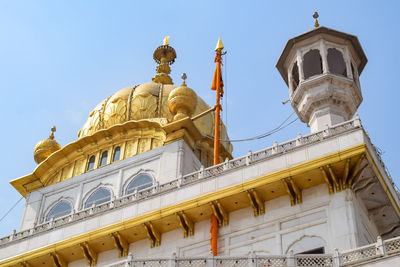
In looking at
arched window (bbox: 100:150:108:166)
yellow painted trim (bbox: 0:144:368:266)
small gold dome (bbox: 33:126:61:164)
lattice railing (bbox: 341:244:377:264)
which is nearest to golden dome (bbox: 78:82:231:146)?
small gold dome (bbox: 33:126:61:164)

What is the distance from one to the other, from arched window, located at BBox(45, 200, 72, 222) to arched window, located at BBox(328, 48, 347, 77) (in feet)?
34.9

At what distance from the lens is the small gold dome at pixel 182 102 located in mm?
26892

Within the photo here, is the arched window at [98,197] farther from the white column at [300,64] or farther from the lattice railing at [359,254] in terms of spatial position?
the lattice railing at [359,254]

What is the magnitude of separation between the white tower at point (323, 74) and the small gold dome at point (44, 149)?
10289 millimetres

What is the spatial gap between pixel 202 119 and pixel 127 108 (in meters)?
3.12

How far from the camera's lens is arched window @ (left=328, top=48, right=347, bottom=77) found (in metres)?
25.6

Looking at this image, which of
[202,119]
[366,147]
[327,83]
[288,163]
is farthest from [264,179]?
[202,119]

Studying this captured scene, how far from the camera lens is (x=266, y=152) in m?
20.9

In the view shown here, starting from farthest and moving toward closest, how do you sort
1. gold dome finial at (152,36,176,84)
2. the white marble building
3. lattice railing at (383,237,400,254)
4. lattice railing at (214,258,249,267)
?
gold dome finial at (152,36,176,84) → the white marble building → lattice railing at (214,258,249,267) → lattice railing at (383,237,400,254)

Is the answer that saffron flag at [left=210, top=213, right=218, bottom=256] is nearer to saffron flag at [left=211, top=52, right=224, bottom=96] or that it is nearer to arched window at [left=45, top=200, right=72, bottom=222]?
saffron flag at [left=211, top=52, right=224, bottom=96]

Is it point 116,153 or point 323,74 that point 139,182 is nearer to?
point 116,153

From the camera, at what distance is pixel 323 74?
24.1 m

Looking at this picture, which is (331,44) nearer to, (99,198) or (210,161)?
(210,161)

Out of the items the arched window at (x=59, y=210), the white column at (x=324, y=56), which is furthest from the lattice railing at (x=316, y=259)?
the arched window at (x=59, y=210)
